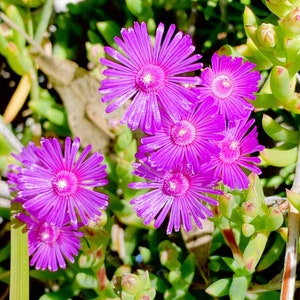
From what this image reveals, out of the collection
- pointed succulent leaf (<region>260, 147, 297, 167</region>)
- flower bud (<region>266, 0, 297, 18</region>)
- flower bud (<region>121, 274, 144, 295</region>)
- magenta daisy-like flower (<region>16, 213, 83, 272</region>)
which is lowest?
flower bud (<region>121, 274, 144, 295</region>)

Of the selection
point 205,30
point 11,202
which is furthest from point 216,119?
point 205,30

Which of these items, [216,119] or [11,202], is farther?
[11,202]

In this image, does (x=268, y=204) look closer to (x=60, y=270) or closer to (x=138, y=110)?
(x=138, y=110)

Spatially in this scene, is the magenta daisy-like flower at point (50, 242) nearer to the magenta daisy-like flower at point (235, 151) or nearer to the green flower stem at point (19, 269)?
the green flower stem at point (19, 269)

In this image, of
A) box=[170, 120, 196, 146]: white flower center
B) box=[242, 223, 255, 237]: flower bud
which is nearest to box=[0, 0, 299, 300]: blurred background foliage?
box=[242, 223, 255, 237]: flower bud

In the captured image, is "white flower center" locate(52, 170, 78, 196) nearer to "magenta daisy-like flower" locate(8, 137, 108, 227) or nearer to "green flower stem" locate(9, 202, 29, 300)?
"magenta daisy-like flower" locate(8, 137, 108, 227)
